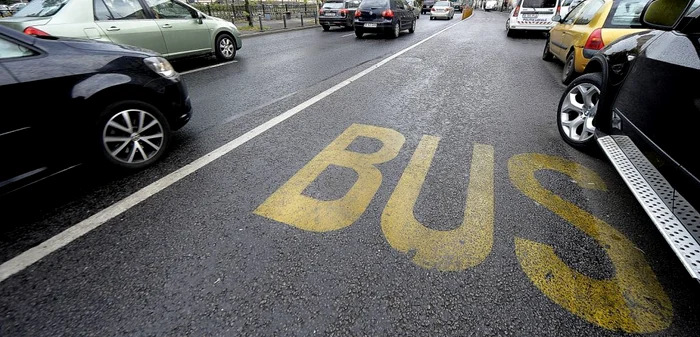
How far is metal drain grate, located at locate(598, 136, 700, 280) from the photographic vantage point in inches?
61.0

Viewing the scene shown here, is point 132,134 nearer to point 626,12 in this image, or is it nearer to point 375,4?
point 626,12

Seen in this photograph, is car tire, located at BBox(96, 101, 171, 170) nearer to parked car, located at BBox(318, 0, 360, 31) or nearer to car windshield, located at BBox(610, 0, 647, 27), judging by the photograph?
car windshield, located at BBox(610, 0, 647, 27)

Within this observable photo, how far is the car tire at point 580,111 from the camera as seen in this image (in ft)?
11.0

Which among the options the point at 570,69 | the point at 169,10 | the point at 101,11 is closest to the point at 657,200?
the point at 570,69

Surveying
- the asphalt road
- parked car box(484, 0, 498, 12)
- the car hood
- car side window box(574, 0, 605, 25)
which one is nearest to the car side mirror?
the asphalt road

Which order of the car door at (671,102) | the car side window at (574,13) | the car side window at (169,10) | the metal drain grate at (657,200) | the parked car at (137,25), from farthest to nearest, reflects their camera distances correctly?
the car side window at (169,10)
the car side window at (574,13)
the parked car at (137,25)
the car door at (671,102)
the metal drain grate at (657,200)

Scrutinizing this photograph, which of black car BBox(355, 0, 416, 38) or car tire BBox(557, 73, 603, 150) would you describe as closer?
car tire BBox(557, 73, 603, 150)

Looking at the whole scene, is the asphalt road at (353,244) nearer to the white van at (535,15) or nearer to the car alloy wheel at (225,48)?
the car alloy wheel at (225,48)

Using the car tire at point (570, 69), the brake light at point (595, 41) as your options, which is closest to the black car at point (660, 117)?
the brake light at point (595, 41)

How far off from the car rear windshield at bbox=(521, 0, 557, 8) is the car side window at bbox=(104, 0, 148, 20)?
566 inches

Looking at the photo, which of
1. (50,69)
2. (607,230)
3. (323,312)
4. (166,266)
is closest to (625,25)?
(607,230)

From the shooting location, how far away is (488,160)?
Result: 3.27m

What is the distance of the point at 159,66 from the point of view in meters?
3.28

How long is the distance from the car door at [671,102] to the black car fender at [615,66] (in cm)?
14
